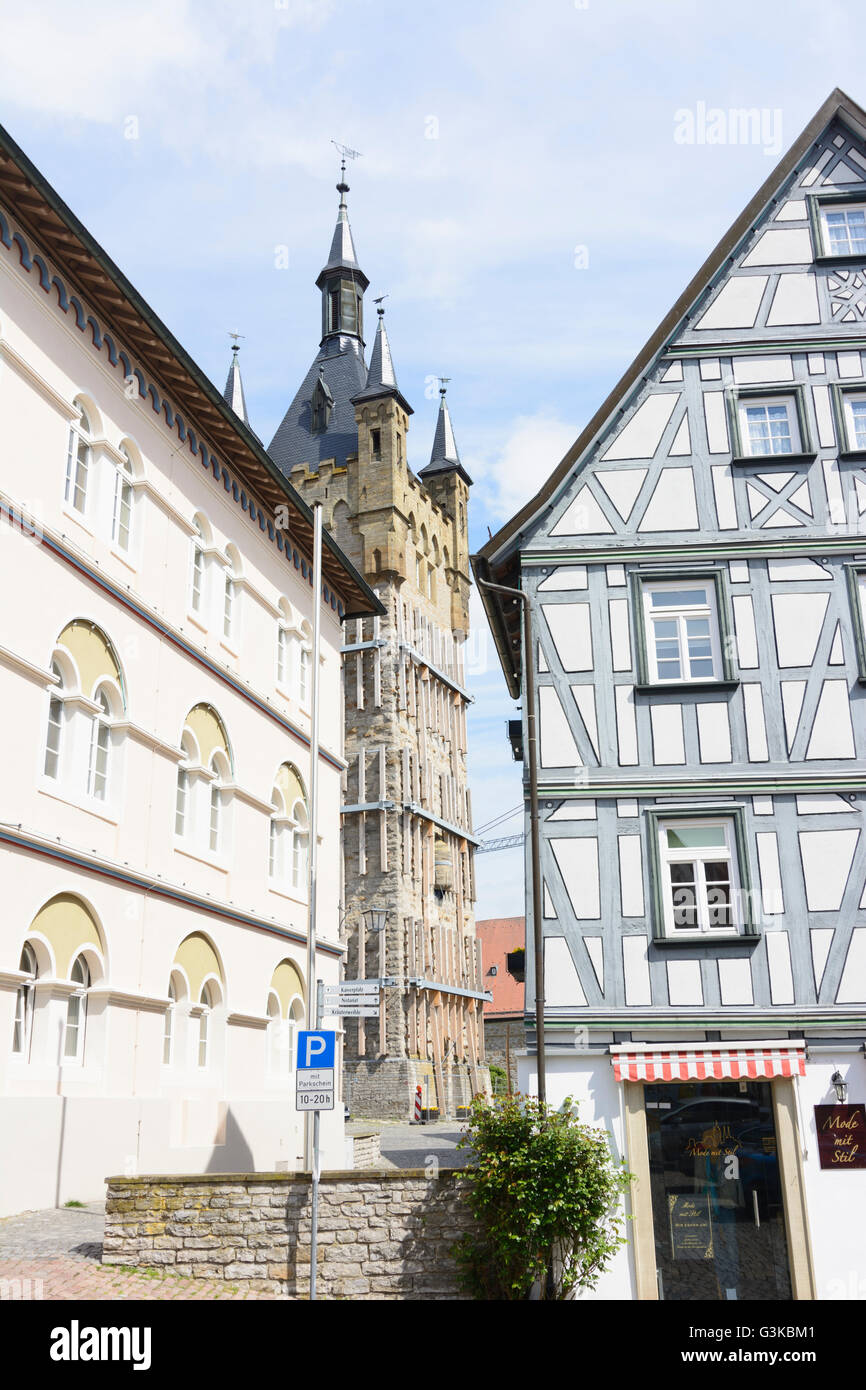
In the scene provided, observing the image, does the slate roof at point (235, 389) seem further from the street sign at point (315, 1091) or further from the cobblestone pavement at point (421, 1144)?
the street sign at point (315, 1091)

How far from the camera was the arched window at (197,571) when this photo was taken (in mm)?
21375

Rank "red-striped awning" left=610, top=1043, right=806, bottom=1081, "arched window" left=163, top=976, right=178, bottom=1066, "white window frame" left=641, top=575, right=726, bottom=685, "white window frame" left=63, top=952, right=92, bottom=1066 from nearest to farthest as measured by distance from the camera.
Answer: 1. "red-striped awning" left=610, top=1043, right=806, bottom=1081
2. "white window frame" left=641, top=575, right=726, bottom=685
3. "white window frame" left=63, top=952, right=92, bottom=1066
4. "arched window" left=163, top=976, right=178, bottom=1066

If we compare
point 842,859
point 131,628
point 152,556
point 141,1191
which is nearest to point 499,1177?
point 141,1191

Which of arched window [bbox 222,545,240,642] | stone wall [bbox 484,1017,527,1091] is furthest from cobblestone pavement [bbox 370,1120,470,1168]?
stone wall [bbox 484,1017,527,1091]

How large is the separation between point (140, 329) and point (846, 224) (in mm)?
10308

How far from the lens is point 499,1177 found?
40.0 ft

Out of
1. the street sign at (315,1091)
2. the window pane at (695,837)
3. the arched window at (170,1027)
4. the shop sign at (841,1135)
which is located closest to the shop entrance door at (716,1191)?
the shop sign at (841,1135)

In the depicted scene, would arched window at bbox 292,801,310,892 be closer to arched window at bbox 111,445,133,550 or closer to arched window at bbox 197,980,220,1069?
arched window at bbox 197,980,220,1069

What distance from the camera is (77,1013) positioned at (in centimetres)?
1659

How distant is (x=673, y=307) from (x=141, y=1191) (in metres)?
12.8

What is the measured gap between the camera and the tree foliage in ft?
39.3

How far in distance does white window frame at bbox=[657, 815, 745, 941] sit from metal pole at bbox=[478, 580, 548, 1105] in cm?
147

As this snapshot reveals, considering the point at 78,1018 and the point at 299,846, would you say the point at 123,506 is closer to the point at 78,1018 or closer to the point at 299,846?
the point at 78,1018

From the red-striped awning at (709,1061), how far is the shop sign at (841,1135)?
0.52m
